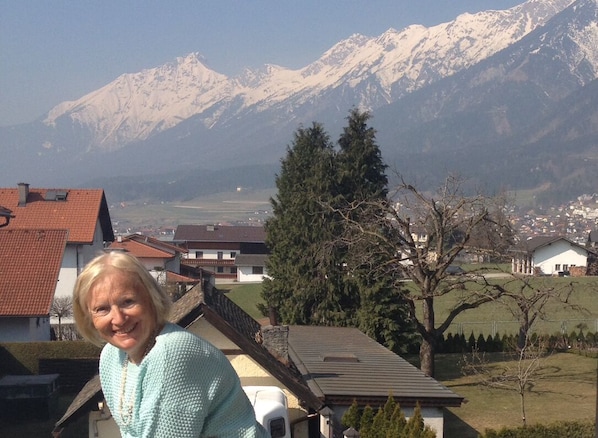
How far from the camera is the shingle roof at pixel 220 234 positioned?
337ft

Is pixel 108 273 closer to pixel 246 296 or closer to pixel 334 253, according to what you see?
pixel 334 253

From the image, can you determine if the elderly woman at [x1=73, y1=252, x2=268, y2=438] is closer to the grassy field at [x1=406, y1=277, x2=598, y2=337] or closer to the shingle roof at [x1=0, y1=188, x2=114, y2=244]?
the grassy field at [x1=406, y1=277, x2=598, y2=337]

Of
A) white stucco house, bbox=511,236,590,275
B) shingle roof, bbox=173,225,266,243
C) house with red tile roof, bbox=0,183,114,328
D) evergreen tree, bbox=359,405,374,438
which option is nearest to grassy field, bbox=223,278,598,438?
evergreen tree, bbox=359,405,374,438

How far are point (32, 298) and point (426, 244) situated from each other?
40.6 ft

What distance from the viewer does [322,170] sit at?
3359cm

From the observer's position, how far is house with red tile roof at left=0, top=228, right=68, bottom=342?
2641cm

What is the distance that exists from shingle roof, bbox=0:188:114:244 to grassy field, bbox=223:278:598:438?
67.9ft

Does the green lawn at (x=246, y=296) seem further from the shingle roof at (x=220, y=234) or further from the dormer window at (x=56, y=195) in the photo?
the shingle roof at (x=220, y=234)

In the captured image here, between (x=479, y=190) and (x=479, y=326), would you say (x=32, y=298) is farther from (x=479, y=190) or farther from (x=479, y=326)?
(x=479, y=326)

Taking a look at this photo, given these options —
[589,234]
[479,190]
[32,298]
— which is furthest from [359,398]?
[589,234]

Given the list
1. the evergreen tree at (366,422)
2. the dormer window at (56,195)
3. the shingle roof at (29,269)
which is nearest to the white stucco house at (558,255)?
the dormer window at (56,195)

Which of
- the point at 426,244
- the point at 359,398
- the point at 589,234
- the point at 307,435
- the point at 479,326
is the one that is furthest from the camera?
the point at 589,234

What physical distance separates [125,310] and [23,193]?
48489 millimetres

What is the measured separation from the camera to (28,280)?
27469mm
